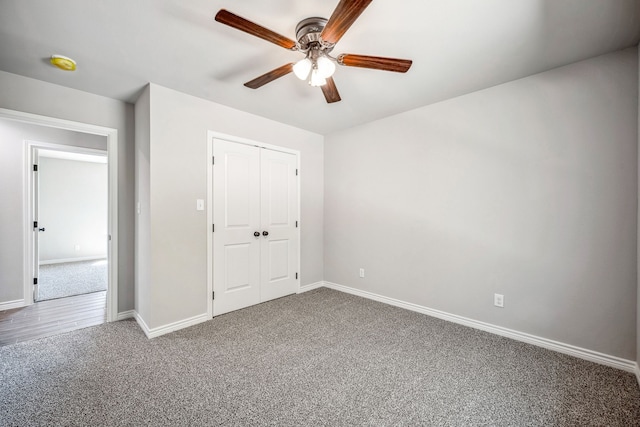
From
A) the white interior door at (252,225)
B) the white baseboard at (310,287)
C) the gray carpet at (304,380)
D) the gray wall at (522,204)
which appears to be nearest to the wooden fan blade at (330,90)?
the gray wall at (522,204)

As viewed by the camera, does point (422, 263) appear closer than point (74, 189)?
Yes

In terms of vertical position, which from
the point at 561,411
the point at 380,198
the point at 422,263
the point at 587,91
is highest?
the point at 587,91

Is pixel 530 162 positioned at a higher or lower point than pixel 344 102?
lower

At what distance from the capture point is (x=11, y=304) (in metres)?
3.15

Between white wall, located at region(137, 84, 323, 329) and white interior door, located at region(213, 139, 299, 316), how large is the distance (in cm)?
17

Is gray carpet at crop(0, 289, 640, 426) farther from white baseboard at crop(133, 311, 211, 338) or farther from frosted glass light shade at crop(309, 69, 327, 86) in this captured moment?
frosted glass light shade at crop(309, 69, 327, 86)

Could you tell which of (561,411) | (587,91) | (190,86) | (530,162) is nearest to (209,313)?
(190,86)

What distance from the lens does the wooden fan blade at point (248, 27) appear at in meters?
1.34

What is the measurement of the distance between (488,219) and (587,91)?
121cm

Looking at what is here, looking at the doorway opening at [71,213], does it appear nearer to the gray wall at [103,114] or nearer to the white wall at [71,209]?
the white wall at [71,209]

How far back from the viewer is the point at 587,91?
83.4 inches

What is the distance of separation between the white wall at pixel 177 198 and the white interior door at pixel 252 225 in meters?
0.17

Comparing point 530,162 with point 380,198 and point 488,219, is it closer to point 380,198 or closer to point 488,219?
point 488,219

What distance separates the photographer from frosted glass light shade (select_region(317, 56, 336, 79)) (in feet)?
5.62
